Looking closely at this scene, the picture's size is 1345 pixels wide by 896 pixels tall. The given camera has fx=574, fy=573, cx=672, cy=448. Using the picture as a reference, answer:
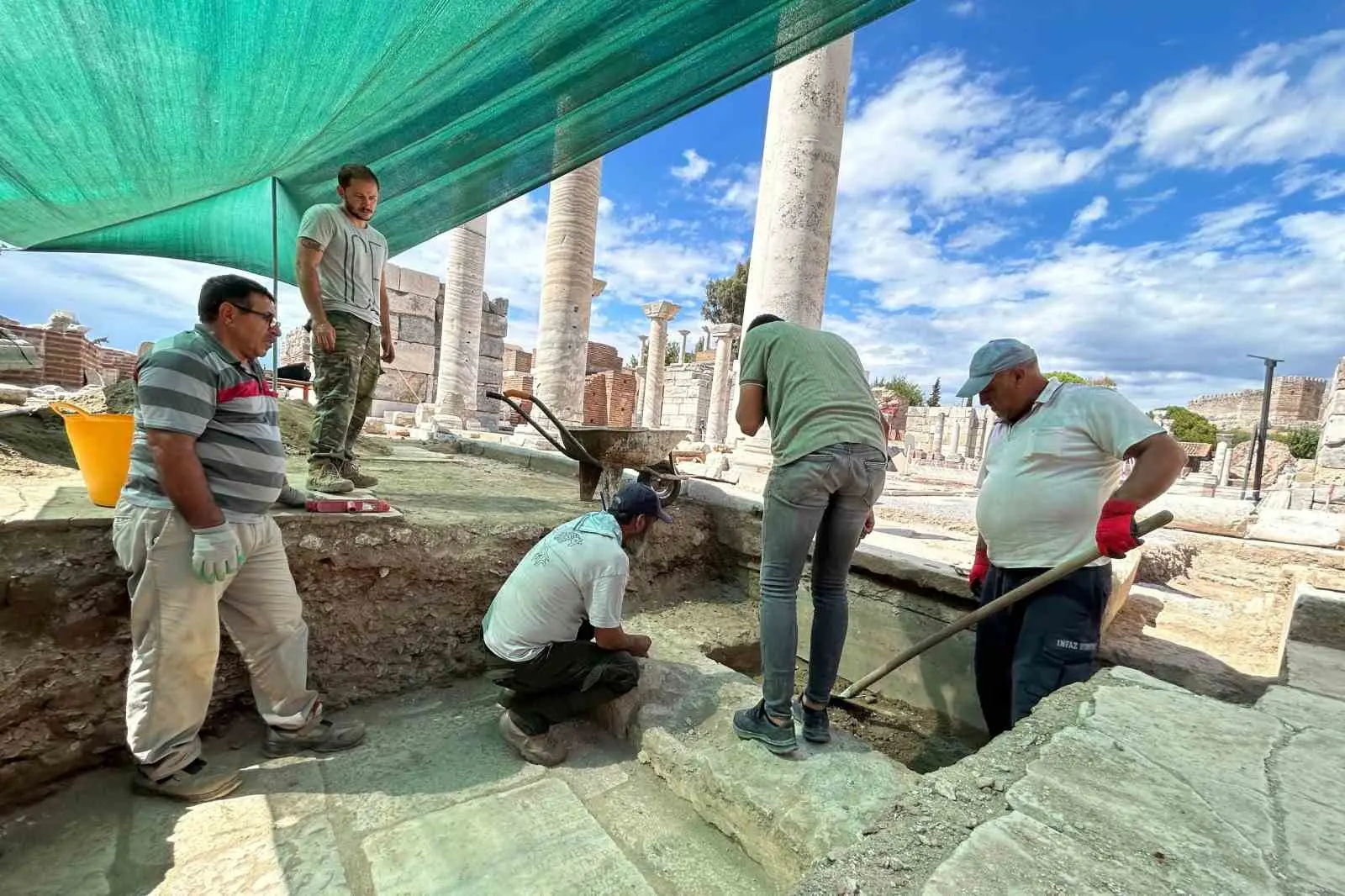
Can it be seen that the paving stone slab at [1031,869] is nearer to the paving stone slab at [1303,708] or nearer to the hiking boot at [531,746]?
the paving stone slab at [1303,708]

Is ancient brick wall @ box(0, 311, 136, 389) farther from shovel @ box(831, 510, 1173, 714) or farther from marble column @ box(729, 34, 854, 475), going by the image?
shovel @ box(831, 510, 1173, 714)

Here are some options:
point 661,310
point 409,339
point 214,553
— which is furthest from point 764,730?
point 661,310

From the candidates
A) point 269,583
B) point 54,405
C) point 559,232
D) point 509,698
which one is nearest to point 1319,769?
point 509,698

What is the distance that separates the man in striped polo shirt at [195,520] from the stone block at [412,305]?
1296cm

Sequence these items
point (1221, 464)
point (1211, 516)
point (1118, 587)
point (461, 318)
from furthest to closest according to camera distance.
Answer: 1. point (1221, 464)
2. point (461, 318)
3. point (1211, 516)
4. point (1118, 587)

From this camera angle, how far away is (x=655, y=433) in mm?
4059

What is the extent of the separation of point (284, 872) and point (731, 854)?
4.29 ft

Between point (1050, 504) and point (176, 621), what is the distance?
2.97 m

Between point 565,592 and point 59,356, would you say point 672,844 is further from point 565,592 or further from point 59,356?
point 59,356

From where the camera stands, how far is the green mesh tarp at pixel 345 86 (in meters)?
2.13

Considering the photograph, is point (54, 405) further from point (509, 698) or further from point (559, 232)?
point (559, 232)

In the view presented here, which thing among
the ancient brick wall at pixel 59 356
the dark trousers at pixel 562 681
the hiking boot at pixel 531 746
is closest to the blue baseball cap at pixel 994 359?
the dark trousers at pixel 562 681

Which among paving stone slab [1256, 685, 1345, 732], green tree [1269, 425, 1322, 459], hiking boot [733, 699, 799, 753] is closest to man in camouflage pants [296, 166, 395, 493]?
hiking boot [733, 699, 799, 753]

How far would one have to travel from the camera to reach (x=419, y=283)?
13961 millimetres
